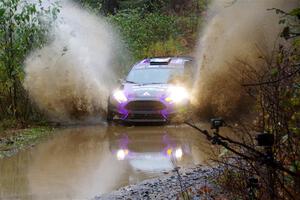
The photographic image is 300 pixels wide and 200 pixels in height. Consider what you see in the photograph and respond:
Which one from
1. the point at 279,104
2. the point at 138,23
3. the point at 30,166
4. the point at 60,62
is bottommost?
the point at 30,166

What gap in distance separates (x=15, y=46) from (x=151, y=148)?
227 inches

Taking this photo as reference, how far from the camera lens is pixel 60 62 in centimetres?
1784

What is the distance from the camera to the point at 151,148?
495 inches

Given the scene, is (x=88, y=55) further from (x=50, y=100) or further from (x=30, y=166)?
(x=30, y=166)

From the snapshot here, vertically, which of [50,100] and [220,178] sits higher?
[50,100]

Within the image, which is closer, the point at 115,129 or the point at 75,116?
the point at 115,129

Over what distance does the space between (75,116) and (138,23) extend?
32.7ft

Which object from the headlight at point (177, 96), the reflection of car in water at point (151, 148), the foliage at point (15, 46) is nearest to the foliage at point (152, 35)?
the headlight at point (177, 96)

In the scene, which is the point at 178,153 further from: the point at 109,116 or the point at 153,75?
the point at 153,75

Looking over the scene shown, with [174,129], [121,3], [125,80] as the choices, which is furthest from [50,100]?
[121,3]

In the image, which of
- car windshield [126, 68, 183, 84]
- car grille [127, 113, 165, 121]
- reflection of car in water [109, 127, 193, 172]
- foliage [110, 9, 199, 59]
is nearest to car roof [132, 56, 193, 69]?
car windshield [126, 68, 183, 84]

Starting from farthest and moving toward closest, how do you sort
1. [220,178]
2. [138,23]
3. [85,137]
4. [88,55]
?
[138,23], [88,55], [85,137], [220,178]

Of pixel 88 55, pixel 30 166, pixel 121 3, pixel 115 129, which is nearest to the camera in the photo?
pixel 30 166

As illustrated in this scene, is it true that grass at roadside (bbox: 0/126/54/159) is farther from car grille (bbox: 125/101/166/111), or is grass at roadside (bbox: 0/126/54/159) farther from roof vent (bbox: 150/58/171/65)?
roof vent (bbox: 150/58/171/65)
